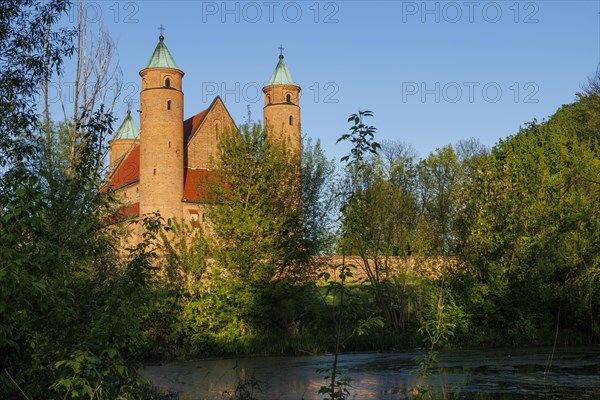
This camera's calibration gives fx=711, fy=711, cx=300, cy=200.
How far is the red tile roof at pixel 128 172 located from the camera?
5291 cm

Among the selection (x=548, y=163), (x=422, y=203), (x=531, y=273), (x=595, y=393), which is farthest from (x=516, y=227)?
(x=548, y=163)

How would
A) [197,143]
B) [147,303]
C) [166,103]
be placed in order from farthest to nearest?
[197,143] → [166,103] → [147,303]

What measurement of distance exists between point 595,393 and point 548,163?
25.1m

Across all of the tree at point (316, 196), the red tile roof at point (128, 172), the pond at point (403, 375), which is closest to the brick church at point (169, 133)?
the red tile roof at point (128, 172)

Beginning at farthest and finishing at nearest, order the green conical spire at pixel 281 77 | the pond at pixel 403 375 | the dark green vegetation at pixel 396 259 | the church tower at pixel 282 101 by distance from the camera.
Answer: the green conical spire at pixel 281 77, the church tower at pixel 282 101, the dark green vegetation at pixel 396 259, the pond at pixel 403 375

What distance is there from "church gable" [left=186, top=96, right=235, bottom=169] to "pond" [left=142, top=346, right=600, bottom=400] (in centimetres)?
3321

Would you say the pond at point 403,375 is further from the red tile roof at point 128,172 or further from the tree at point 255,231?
the red tile roof at point 128,172

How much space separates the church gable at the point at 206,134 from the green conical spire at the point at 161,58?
17.0ft

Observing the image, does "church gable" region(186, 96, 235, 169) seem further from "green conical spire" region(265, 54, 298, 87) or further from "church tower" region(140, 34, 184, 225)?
"green conical spire" region(265, 54, 298, 87)

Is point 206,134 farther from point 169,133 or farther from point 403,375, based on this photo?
point 403,375

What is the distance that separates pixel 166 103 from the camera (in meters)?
47.1

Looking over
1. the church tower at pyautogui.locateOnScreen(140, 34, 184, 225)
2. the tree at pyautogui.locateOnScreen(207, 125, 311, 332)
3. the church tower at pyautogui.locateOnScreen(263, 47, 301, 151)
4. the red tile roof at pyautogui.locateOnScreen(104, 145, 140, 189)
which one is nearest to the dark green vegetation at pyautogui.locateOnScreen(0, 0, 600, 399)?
the tree at pyautogui.locateOnScreen(207, 125, 311, 332)

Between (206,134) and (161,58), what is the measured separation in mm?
6678

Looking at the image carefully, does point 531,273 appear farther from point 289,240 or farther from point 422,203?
point 289,240
